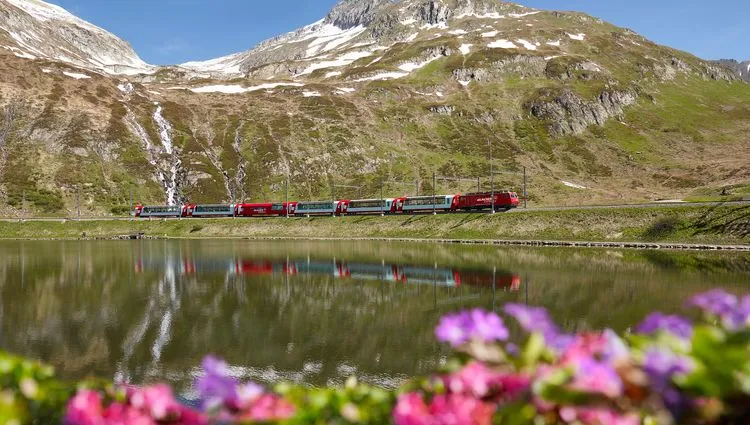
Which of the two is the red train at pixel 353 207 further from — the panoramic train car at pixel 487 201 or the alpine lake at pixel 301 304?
the alpine lake at pixel 301 304

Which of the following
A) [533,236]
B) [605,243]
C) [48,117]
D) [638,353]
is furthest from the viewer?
[48,117]

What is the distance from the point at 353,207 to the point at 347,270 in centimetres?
6438

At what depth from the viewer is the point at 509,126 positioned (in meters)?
191

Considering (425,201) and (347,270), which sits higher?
(425,201)

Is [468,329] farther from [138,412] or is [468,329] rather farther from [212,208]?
[212,208]

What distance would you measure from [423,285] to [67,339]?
21.6 m

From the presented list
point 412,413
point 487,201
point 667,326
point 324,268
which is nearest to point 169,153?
point 487,201

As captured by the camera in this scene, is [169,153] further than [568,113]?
No

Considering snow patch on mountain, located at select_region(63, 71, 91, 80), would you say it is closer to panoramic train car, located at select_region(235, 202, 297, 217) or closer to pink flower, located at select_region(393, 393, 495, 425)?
panoramic train car, located at select_region(235, 202, 297, 217)

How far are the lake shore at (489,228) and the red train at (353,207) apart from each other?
3.68 meters

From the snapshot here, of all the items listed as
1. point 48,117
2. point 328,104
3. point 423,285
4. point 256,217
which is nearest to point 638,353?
point 423,285

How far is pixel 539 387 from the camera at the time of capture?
2320 millimetres

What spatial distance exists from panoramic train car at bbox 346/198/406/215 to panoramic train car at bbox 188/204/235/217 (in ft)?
99.4

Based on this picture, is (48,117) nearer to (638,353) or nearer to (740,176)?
(638,353)
